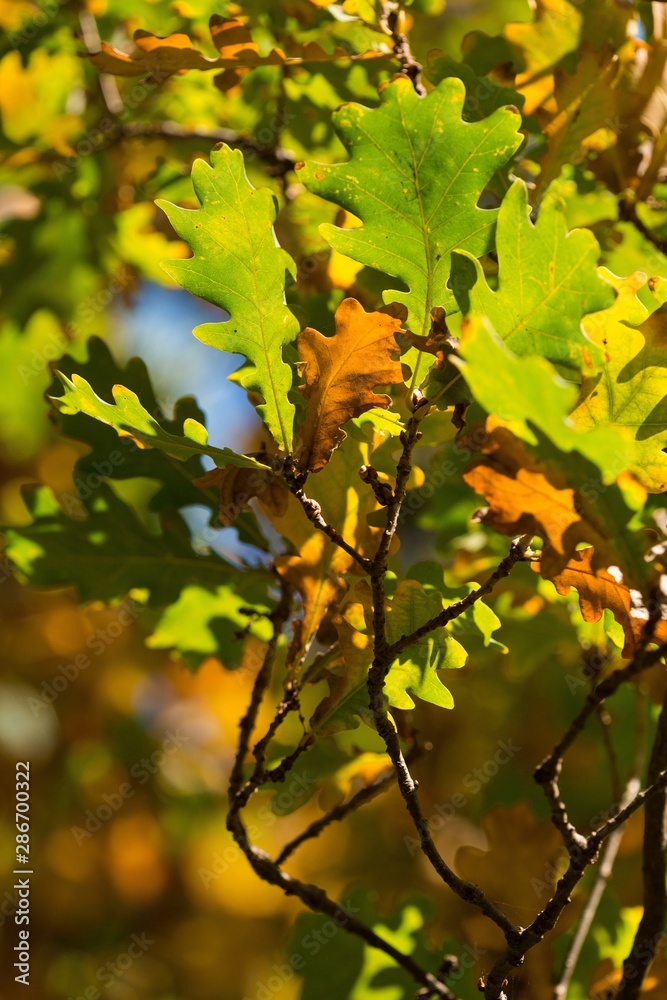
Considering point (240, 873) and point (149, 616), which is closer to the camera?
point (149, 616)

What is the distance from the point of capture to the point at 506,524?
88 cm

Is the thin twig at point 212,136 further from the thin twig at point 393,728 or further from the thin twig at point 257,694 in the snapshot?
the thin twig at point 393,728

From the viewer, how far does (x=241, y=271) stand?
103 cm

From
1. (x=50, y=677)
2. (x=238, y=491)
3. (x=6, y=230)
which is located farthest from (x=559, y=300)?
(x=50, y=677)

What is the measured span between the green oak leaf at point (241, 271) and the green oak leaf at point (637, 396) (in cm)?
35

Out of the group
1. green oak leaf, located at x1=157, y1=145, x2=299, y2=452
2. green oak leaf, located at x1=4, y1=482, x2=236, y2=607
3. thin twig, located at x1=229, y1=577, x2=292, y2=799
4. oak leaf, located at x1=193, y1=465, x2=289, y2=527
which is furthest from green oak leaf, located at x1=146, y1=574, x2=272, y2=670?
green oak leaf, located at x1=157, y1=145, x2=299, y2=452

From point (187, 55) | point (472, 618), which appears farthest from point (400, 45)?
point (472, 618)

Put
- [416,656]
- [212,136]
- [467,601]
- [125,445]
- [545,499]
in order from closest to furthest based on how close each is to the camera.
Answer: [545,499] → [467,601] → [416,656] → [125,445] → [212,136]

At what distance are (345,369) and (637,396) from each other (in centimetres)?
33

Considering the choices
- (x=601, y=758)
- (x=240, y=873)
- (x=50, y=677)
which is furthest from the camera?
(x=50, y=677)

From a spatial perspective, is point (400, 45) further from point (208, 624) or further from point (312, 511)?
point (208, 624)

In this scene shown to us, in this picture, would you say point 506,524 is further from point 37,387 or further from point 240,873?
point 37,387

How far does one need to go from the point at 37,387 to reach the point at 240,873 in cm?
201

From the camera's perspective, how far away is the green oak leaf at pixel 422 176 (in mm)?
1021
